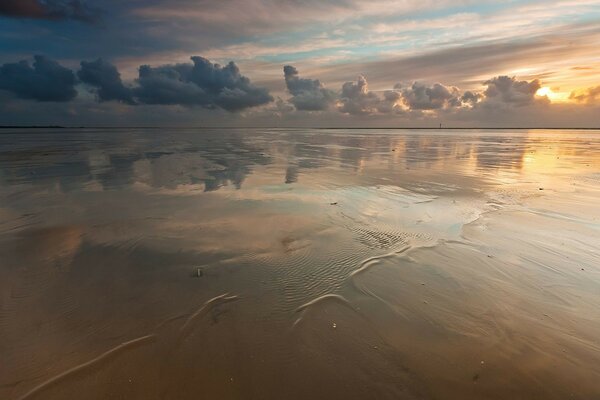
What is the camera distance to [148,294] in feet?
Result: 17.2

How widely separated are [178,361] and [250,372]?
0.90 m

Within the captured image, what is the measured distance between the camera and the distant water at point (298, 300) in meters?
3.58

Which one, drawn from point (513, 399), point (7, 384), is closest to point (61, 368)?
point (7, 384)

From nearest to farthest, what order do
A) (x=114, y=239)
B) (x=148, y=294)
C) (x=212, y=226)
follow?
(x=148, y=294)
(x=114, y=239)
(x=212, y=226)

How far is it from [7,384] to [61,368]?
49cm

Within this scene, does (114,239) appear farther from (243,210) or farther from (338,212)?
(338,212)

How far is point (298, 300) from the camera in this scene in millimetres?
5102

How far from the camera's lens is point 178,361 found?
12.4ft

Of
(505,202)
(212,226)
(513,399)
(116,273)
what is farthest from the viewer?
(505,202)

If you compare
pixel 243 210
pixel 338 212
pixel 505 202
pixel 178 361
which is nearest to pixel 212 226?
pixel 243 210

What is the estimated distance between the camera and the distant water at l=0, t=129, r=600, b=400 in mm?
3576

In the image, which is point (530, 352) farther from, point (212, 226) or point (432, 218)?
point (212, 226)

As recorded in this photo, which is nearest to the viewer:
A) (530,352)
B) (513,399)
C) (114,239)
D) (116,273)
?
(513,399)

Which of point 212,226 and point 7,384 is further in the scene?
point 212,226
